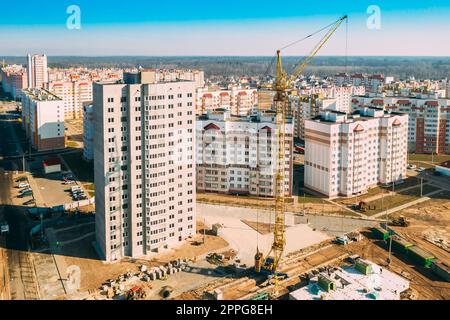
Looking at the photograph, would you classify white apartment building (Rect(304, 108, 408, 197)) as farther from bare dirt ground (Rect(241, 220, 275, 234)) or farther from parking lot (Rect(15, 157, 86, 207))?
parking lot (Rect(15, 157, 86, 207))

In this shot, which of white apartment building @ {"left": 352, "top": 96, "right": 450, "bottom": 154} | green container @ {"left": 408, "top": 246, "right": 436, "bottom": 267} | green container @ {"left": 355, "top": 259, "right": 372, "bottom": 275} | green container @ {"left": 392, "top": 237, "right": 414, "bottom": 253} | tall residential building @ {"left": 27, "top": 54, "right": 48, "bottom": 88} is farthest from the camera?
tall residential building @ {"left": 27, "top": 54, "right": 48, "bottom": 88}

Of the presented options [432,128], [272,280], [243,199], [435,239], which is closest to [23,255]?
[272,280]

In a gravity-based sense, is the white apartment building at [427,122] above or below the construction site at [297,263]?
above

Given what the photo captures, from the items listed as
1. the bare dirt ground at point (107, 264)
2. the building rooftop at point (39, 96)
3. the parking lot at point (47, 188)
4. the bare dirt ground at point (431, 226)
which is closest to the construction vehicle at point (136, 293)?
the bare dirt ground at point (107, 264)

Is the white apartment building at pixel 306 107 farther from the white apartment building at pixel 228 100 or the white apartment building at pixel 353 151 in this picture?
the white apartment building at pixel 353 151

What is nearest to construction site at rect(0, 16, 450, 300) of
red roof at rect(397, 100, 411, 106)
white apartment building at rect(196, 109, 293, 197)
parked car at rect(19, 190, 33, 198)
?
white apartment building at rect(196, 109, 293, 197)

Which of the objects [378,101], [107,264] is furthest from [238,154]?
[378,101]
